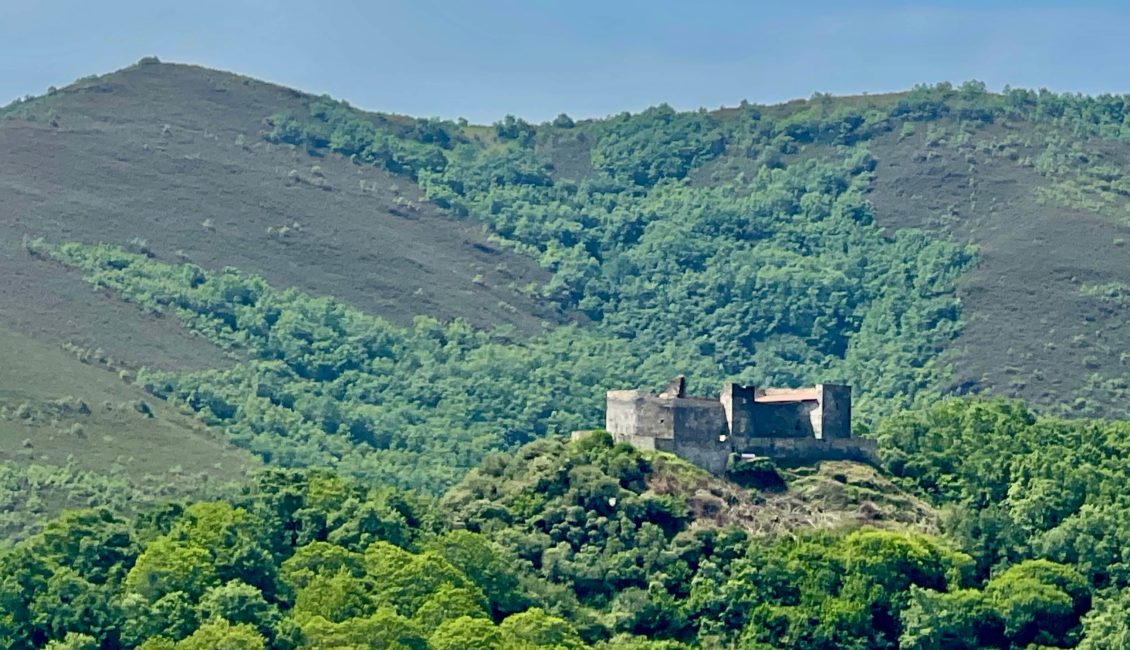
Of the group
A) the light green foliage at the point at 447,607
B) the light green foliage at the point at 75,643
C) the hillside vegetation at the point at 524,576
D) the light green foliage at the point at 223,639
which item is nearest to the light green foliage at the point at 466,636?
the hillside vegetation at the point at 524,576

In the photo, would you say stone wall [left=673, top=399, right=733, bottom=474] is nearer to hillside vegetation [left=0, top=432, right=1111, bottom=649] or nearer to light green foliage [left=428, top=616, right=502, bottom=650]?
hillside vegetation [left=0, top=432, right=1111, bottom=649]

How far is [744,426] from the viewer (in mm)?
125688

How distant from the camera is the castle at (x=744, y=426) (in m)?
125

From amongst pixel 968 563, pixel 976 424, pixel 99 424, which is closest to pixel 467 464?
pixel 99 424

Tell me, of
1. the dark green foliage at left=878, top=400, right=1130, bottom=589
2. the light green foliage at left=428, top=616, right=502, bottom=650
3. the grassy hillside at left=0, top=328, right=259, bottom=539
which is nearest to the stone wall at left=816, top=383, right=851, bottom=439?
the dark green foliage at left=878, top=400, right=1130, bottom=589

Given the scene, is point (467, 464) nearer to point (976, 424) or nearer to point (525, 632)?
point (976, 424)

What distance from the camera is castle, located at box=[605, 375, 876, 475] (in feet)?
412

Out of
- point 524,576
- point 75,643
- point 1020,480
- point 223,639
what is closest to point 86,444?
point 524,576

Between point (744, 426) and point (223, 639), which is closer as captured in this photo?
point (223, 639)

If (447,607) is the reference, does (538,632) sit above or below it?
below

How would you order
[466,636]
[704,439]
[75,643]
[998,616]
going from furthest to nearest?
[704,439] → [998,616] → [466,636] → [75,643]

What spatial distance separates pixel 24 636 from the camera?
11231 centimetres

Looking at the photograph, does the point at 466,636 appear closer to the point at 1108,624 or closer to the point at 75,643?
the point at 75,643

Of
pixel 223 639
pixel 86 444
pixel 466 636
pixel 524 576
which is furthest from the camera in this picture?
pixel 86 444
